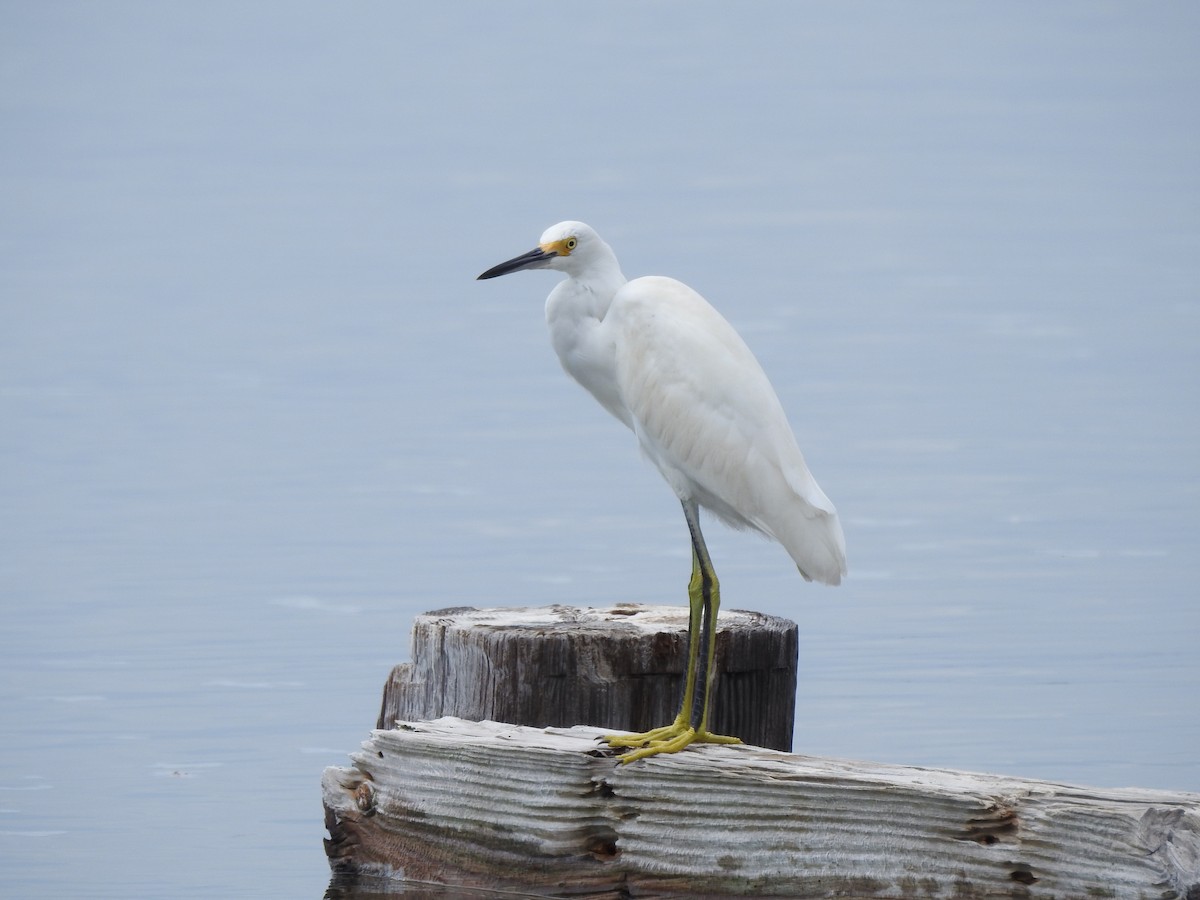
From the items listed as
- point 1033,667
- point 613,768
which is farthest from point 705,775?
point 1033,667

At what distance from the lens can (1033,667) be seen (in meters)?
10.9

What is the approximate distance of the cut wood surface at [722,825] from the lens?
14.5 feet

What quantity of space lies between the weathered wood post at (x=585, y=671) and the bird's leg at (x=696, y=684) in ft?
0.31

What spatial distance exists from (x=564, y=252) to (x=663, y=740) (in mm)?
1621

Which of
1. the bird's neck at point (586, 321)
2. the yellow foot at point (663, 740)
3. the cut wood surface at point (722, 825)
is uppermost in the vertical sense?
the bird's neck at point (586, 321)

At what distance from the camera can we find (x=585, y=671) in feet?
18.9

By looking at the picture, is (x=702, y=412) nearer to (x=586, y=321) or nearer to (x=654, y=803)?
(x=586, y=321)

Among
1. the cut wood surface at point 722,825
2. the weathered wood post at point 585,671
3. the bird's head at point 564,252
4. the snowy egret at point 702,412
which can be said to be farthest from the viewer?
the bird's head at point 564,252

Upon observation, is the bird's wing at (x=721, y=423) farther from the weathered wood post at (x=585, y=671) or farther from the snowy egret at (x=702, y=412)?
the weathered wood post at (x=585, y=671)

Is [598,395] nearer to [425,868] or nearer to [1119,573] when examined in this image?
[425,868]

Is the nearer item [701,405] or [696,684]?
[696,684]

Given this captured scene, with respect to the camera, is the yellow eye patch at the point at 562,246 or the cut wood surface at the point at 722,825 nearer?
the cut wood surface at the point at 722,825

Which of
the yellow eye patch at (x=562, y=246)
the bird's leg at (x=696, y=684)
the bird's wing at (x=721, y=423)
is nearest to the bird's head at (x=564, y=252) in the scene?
the yellow eye patch at (x=562, y=246)

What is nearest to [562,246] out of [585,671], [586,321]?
[586,321]
